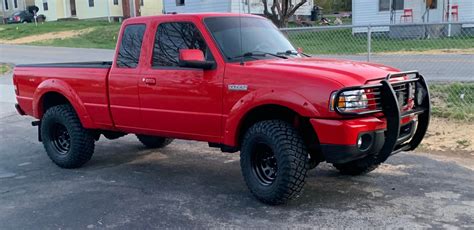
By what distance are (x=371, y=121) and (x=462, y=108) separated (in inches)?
196

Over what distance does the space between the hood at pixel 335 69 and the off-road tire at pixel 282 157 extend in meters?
0.55

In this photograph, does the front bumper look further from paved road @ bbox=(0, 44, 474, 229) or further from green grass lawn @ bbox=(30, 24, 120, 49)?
green grass lawn @ bbox=(30, 24, 120, 49)

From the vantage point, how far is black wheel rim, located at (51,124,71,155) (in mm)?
7113

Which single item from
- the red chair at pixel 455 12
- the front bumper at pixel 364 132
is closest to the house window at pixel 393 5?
the red chair at pixel 455 12

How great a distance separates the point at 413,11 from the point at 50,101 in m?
22.7


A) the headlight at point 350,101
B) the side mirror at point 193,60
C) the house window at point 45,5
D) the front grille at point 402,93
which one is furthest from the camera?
the house window at point 45,5

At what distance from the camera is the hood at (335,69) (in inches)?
187

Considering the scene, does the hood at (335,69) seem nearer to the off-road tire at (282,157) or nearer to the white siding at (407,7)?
the off-road tire at (282,157)

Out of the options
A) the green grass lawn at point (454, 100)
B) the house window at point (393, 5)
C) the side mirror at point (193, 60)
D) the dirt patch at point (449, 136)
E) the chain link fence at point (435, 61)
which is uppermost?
the house window at point (393, 5)

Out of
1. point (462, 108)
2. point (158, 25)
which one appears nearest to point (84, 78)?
point (158, 25)

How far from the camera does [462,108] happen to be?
8.96 metres

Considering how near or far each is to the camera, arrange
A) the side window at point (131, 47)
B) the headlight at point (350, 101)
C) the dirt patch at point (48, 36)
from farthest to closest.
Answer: the dirt patch at point (48, 36) < the side window at point (131, 47) < the headlight at point (350, 101)

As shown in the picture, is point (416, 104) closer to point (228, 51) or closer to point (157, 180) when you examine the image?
point (228, 51)

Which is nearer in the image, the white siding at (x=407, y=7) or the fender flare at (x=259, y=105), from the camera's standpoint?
Answer: the fender flare at (x=259, y=105)
